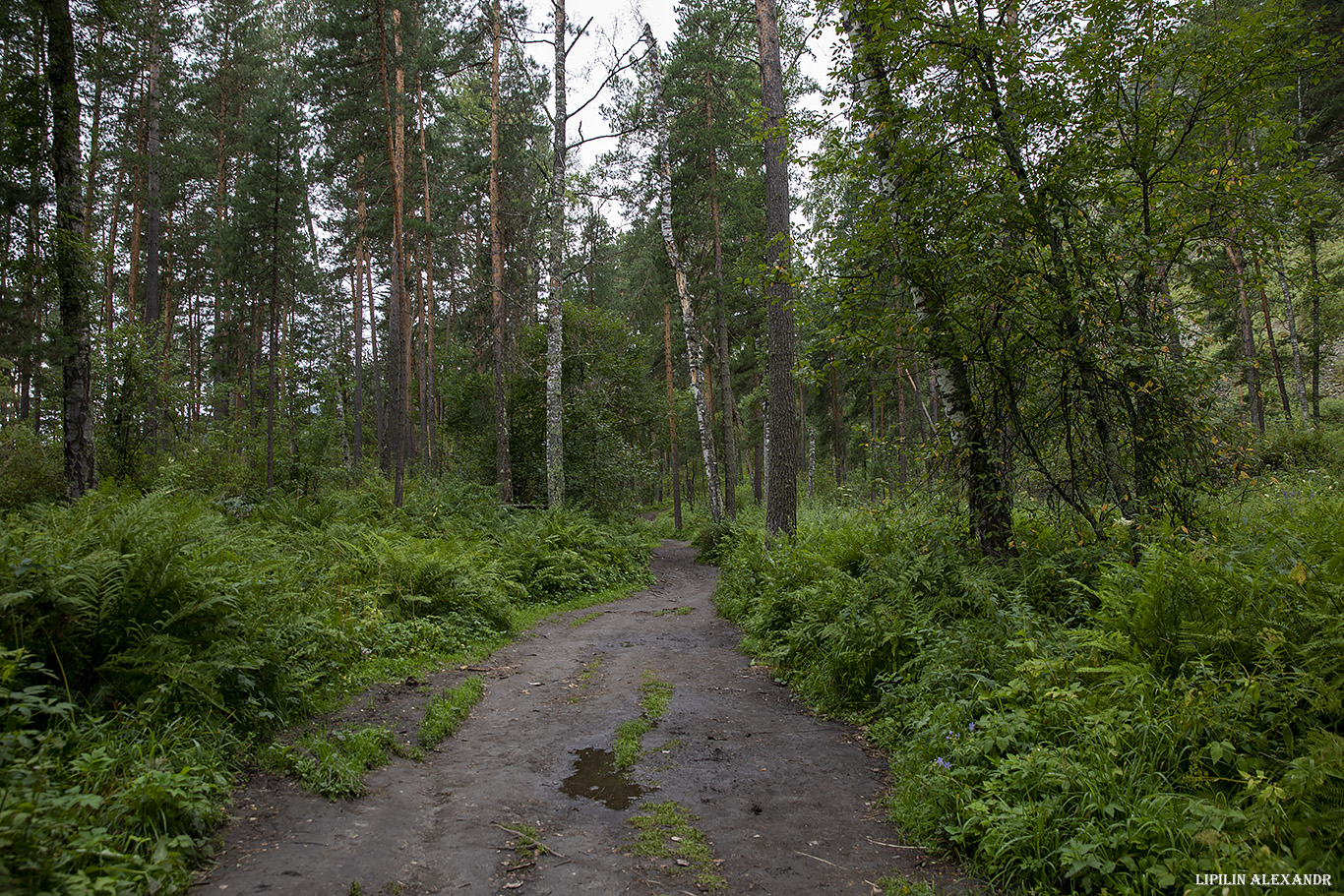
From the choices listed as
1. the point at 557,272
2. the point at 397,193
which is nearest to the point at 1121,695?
the point at 557,272

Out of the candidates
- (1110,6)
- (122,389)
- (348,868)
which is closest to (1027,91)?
(1110,6)

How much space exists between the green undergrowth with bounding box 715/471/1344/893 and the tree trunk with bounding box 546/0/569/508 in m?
11.3

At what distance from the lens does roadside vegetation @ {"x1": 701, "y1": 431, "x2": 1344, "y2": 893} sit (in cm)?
270

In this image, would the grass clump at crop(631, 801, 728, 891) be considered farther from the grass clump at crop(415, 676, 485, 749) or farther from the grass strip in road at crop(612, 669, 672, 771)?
the grass clump at crop(415, 676, 485, 749)

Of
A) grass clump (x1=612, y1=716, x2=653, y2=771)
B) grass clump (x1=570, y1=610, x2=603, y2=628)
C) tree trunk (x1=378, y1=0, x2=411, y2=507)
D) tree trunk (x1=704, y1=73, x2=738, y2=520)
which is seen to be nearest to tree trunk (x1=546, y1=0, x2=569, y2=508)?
tree trunk (x1=378, y1=0, x2=411, y2=507)

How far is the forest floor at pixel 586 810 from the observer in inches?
125

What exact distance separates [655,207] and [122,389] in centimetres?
1505

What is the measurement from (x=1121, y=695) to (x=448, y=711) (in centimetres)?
524

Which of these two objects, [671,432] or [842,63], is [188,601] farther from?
[671,432]

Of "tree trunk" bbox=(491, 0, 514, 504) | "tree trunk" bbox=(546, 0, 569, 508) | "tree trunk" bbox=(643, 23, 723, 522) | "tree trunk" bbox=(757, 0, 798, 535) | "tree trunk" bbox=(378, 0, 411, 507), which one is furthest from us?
"tree trunk" bbox=(643, 23, 723, 522)

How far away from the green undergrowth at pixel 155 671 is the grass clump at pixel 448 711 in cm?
39

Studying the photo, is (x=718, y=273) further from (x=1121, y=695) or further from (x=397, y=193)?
(x=1121, y=695)

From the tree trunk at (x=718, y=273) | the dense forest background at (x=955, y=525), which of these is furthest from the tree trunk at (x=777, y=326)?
the tree trunk at (x=718, y=273)

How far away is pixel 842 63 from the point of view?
21.8 ft
